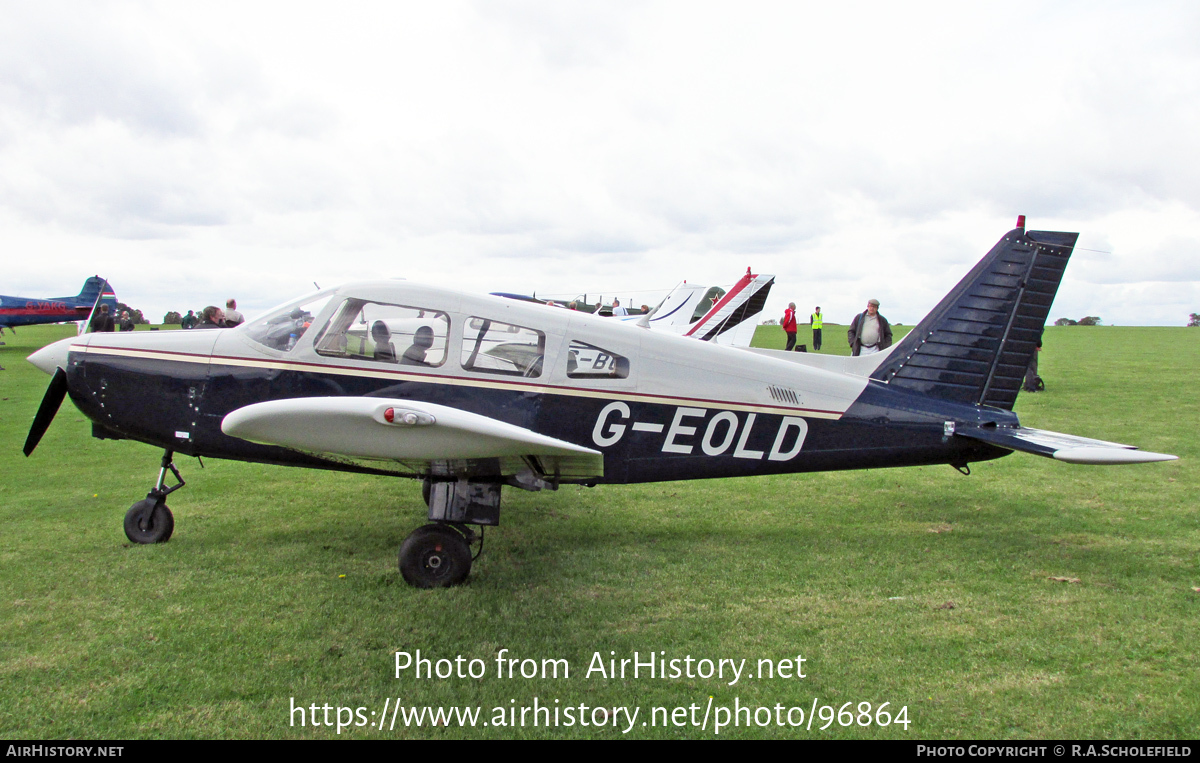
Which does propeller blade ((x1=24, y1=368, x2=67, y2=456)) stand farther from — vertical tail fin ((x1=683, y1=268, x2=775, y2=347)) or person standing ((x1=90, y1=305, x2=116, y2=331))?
vertical tail fin ((x1=683, y1=268, x2=775, y2=347))

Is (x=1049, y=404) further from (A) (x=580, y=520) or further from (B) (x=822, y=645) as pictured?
(B) (x=822, y=645)

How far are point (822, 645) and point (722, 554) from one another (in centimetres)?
155

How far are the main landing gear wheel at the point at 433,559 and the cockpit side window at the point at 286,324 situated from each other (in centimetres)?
162

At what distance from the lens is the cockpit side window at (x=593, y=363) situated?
5.03 meters

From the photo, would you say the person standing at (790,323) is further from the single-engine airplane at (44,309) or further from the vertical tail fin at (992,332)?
the single-engine airplane at (44,309)

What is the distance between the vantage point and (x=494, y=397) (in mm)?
4895

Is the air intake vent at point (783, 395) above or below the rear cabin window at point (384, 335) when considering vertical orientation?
below

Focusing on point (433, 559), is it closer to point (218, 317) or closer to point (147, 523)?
point (147, 523)

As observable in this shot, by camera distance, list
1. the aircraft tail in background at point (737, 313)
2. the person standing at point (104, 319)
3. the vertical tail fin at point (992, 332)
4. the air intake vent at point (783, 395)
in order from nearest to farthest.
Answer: the air intake vent at point (783, 395) < the vertical tail fin at point (992, 332) < the person standing at point (104, 319) < the aircraft tail in background at point (737, 313)

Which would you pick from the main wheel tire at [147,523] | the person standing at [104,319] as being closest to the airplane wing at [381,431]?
the main wheel tire at [147,523]

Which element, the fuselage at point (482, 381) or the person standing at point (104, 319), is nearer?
the fuselage at point (482, 381)

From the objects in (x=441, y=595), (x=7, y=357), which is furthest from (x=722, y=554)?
(x=7, y=357)

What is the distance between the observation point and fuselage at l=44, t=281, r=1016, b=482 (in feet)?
15.9
